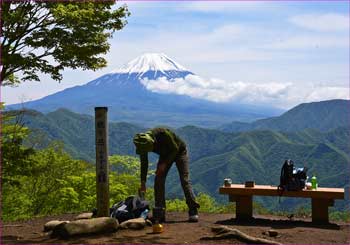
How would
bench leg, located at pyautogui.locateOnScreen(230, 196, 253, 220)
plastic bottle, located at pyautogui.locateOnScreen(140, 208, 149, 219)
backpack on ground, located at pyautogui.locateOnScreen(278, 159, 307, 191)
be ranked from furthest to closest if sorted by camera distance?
bench leg, located at pyautogui.locateOnScreen(230, 196, 253, 220) < backpack on ground, located at pyautogui.locateOnScreen(278, 159, 307, 191) < plastic bottle, located at pyautogui.locateOnScreen(140, 208, 149, 219)

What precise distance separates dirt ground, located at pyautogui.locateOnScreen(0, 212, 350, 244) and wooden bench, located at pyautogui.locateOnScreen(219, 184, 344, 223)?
27 cm

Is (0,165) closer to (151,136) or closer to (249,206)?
(151,136)

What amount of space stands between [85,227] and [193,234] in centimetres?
192

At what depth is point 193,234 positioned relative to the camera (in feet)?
29.1

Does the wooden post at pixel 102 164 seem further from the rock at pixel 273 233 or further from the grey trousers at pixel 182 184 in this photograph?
the rock at pixel 273 233

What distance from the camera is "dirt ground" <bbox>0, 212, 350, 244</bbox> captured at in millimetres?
8312

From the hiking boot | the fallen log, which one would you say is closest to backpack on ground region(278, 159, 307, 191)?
the hiking boot

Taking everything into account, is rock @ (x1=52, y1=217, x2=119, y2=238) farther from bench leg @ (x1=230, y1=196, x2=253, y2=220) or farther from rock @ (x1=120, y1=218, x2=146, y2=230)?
bench leg @ (x1=230, y1=196, x2=253, y2=220)

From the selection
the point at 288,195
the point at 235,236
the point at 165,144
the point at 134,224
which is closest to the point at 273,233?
the point at 235,236

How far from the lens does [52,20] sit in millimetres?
11281

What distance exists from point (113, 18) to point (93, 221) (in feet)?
17.0

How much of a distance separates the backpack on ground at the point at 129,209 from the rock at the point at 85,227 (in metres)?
0.85

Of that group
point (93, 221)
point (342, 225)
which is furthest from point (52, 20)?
point (342, 225)

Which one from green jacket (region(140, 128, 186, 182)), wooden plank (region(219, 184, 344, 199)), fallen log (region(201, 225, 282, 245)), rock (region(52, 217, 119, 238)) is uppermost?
green jacket (region(140, 128, 186, 182))
